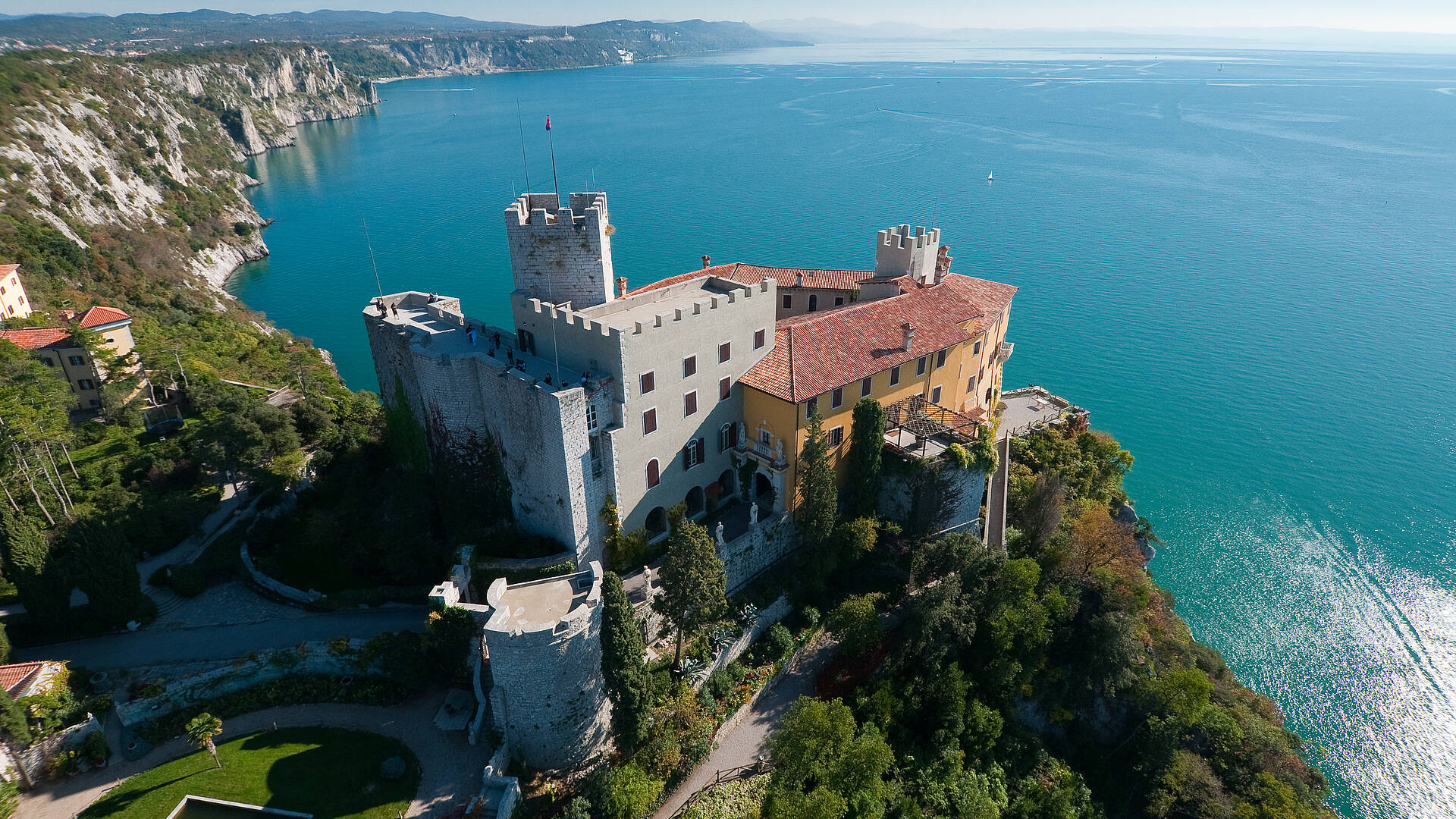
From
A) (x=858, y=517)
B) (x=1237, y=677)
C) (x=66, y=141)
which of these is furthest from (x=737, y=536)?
(x=66, y=141)

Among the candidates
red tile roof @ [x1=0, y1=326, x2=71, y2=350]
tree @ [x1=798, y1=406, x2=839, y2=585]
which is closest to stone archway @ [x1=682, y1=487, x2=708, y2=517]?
tree @ [x1=798, y1=406, x2=839, y2=585]

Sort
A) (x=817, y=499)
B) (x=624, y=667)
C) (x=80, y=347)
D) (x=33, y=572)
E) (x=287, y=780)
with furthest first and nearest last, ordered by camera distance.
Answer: (x=80, y=347) < (x=817, y=499) < (x=33, y=572) < (x=624, y=667) < (x=287, y=780)

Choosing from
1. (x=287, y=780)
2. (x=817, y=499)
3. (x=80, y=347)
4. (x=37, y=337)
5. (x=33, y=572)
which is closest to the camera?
(x=287, y=780)

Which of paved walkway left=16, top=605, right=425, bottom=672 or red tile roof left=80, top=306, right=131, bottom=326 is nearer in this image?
paved walkway left=16, top=605, right=425, bottom=672

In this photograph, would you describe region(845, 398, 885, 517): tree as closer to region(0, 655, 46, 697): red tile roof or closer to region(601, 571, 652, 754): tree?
region(601, 571, 652, 754): tree

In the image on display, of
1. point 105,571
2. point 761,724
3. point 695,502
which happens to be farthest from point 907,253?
point 105,571

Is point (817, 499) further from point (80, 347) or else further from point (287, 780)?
point (80, 347)
